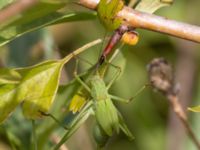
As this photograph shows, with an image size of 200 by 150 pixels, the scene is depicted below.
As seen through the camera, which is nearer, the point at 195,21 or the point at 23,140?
the point at 23,140

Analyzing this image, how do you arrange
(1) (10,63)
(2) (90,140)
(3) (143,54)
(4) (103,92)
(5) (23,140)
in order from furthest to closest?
(3) (143,54) → (2) (90,140) → (1) (10,63) → (5) (23,140) → (4) (103,92)

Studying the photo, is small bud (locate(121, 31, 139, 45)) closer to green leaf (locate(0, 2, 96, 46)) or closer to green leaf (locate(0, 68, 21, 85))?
green leaf (locate(0, 2, 96, 46))

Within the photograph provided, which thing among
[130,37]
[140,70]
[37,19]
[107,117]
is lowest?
[140,70]

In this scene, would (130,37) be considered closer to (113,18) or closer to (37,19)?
(113,18)

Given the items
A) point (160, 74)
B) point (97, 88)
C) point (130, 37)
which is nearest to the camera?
point (130, 37)

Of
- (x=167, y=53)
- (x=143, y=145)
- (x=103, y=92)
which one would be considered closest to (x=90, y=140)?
(x=143, y=145)

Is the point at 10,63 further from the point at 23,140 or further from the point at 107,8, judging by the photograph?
the point at 107,8

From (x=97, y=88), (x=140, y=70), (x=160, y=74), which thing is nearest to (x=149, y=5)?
(x=97, y=88)
